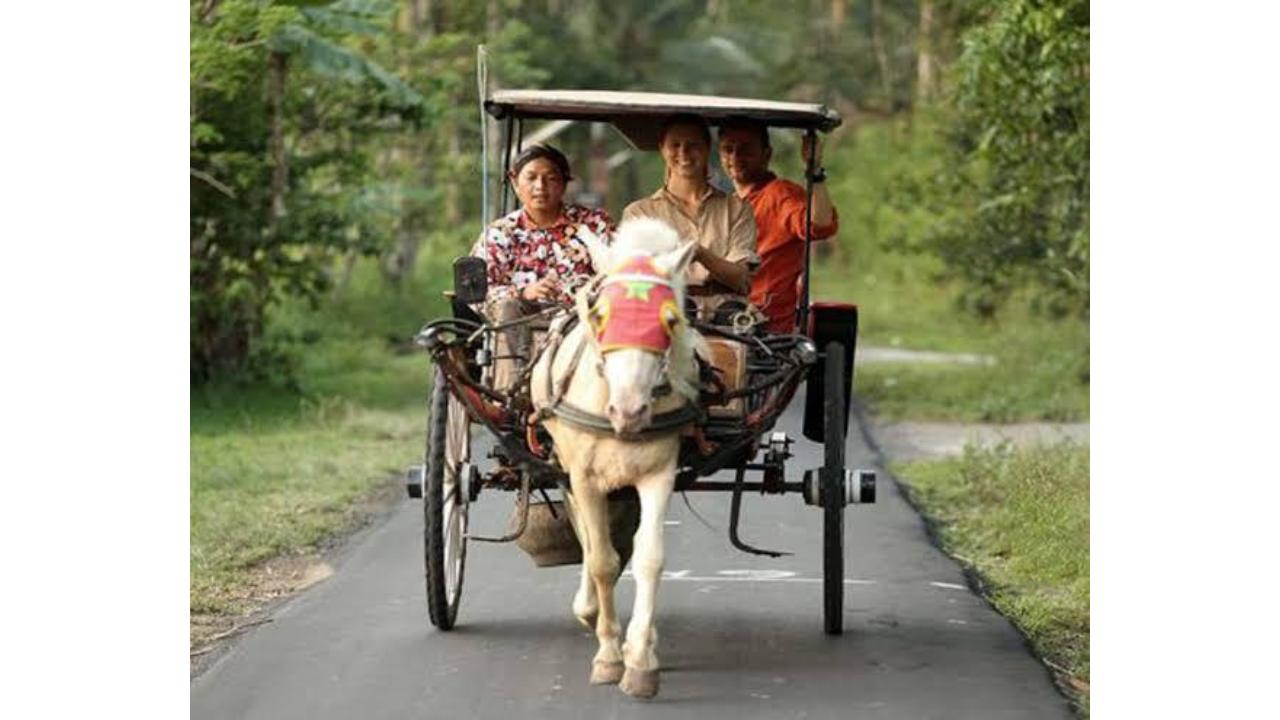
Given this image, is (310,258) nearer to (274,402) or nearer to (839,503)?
(274,402)

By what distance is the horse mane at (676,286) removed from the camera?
851 centimetres

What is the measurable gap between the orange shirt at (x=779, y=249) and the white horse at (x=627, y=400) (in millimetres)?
1632

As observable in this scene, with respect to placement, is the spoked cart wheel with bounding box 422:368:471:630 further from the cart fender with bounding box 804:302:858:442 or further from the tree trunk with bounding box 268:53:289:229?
the tree trunk with bounding box 268:53:289:229

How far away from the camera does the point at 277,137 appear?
65.8 ft

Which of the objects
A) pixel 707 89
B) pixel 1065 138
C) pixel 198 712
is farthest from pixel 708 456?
pixel 707 89

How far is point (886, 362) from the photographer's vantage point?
88.0ft

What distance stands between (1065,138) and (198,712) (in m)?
13.2

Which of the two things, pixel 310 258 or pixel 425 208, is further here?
pixel 425 208

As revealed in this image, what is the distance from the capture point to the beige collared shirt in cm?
984

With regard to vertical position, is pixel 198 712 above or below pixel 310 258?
below

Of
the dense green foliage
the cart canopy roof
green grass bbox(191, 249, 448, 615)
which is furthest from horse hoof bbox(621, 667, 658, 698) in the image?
the dense green foliage

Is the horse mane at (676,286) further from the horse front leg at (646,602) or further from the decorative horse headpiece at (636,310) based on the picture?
the horse front leg at (646,602)

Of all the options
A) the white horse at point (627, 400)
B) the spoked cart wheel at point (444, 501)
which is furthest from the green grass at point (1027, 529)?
the spoked cart wheel at point (444, 501)

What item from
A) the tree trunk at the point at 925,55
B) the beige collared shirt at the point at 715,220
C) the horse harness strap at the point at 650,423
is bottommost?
the horse harness strap at the point at 650,423
